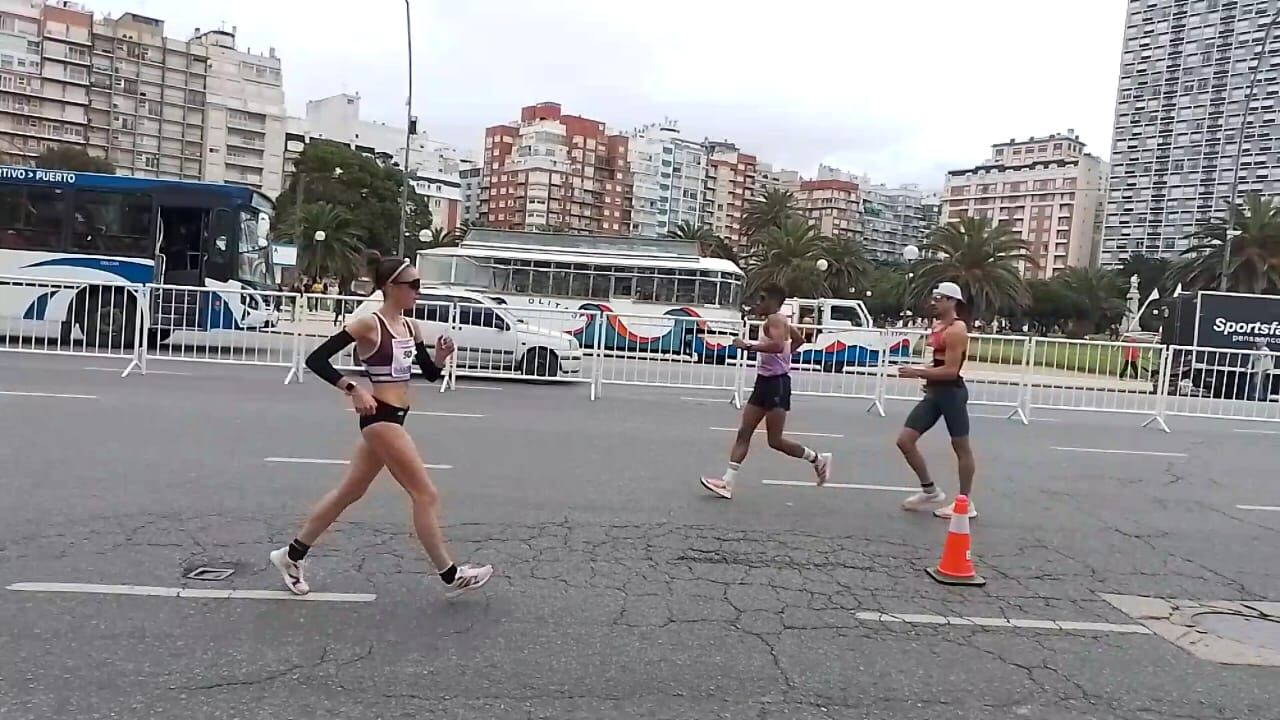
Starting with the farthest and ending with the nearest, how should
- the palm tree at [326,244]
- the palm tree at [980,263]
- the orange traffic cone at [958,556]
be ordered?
1. the palm tree at [326,244]
2. the palm tree at [980,263]
3. the orange traffic cone at [958,556]

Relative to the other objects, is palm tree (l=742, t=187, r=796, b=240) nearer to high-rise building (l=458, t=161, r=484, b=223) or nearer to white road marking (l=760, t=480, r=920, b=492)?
white road marking (l=760, t=480, r=920, b=492)

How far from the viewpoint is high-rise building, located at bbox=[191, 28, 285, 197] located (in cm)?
10488

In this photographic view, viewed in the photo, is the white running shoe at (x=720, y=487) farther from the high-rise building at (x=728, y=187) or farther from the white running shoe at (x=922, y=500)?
the high-rise building at (x=728, y=187)

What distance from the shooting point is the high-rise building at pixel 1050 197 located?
16512 cm

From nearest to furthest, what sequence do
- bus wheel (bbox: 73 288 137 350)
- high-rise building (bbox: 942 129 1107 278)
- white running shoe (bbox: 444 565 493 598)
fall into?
white running shoe (bbox: 444 565 493 598) < bus wheel (bbox: 73 288 137 350) < high-rise building (bbox: 942 129 1107 278)

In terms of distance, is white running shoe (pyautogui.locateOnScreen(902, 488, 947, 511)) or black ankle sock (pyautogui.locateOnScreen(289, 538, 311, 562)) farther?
white running shoe (pyautogui.locateOnScreen(902, 488, 947, 511))

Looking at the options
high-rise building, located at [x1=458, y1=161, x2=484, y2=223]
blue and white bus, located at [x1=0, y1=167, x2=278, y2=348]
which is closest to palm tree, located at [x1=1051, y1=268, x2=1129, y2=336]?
blue and white bus, located at [x1=0, y1=167, x2=278, y2=348]

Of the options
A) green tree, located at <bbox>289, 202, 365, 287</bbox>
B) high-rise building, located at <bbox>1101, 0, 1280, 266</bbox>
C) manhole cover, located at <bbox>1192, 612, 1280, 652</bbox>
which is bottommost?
manhole cover, located at <bbox>1192, 612, 1280, 652</bbox>

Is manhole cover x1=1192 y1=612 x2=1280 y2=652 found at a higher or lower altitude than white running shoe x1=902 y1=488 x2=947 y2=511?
lower

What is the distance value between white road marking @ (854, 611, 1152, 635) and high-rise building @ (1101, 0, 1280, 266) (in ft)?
469

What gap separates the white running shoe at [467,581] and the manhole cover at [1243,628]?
148 inches

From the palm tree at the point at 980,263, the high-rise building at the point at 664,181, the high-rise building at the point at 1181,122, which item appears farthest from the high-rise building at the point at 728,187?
the palm tree at the point at 980,263

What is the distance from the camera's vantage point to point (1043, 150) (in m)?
177

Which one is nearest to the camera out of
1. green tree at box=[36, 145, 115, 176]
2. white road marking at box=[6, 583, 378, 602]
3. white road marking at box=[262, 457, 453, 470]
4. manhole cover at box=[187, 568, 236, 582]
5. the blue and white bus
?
white road marking at box=[6, 583, 378, 602]
